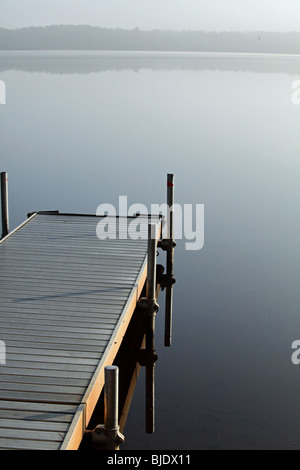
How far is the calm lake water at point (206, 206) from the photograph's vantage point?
8.41m

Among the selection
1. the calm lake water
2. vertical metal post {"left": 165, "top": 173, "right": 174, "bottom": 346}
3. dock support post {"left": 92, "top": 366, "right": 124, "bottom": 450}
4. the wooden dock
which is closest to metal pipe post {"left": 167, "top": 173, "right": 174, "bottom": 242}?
vertical metal post {"left": 165, "top": 173, "right": 174, "bottom": 346}

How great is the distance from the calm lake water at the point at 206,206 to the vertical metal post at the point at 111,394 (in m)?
1.84

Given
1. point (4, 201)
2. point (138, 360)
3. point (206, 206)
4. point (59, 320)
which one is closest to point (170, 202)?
point (4, 201)

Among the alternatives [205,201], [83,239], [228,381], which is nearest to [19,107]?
[205,201]

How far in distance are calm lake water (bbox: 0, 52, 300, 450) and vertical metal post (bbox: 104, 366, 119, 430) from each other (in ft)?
6.05

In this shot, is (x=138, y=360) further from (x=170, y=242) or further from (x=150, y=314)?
(x=170, y=242)

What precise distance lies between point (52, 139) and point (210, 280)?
53.6 feet

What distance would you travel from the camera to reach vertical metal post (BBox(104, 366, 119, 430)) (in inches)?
223

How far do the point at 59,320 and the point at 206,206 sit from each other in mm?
11360

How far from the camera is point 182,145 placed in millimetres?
27078

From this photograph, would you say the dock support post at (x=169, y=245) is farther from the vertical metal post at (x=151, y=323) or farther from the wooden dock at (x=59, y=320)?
the vertical metal post at (x=151, y=323)

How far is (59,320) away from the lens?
7.49 meters

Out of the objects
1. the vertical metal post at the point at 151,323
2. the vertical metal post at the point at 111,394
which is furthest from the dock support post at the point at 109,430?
the vertical metal post at the point at 151,323
